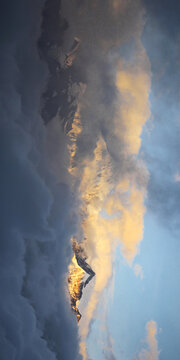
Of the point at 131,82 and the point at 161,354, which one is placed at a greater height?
the point at 131,82

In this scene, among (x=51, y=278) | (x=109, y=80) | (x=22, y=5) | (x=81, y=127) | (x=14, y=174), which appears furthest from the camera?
(x=51, y=278)

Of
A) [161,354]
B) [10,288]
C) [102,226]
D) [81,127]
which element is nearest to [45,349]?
[10,288]

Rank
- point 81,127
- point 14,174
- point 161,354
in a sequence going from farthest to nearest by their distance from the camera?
point 161,354, point 81,127, point 14,174

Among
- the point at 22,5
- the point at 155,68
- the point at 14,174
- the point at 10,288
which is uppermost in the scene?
the point at 155,68

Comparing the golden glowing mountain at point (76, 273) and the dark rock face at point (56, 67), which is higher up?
the dark rock face at point (56, 67)

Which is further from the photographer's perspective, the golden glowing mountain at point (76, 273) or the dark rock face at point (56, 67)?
the golden glowing mountain at point (76, 273)

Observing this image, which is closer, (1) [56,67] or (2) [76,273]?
(1) [56,67]

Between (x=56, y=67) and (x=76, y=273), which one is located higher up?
(x=56, y=67)

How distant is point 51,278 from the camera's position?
26.8ft

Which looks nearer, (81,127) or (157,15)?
(157,15)

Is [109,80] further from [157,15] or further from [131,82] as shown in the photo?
[157,15]

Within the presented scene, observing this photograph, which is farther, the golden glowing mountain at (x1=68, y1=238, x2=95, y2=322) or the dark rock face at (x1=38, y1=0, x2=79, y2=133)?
the golden glowing mountain at (x1=68, y1=238, x2=95, y2=322)

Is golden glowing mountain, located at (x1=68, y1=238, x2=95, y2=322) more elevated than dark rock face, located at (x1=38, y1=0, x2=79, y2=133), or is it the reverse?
dark rock face, located at (x1=38, y1=0, x2=79, y2=133)

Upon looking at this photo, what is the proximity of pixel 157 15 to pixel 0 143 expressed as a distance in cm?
605
